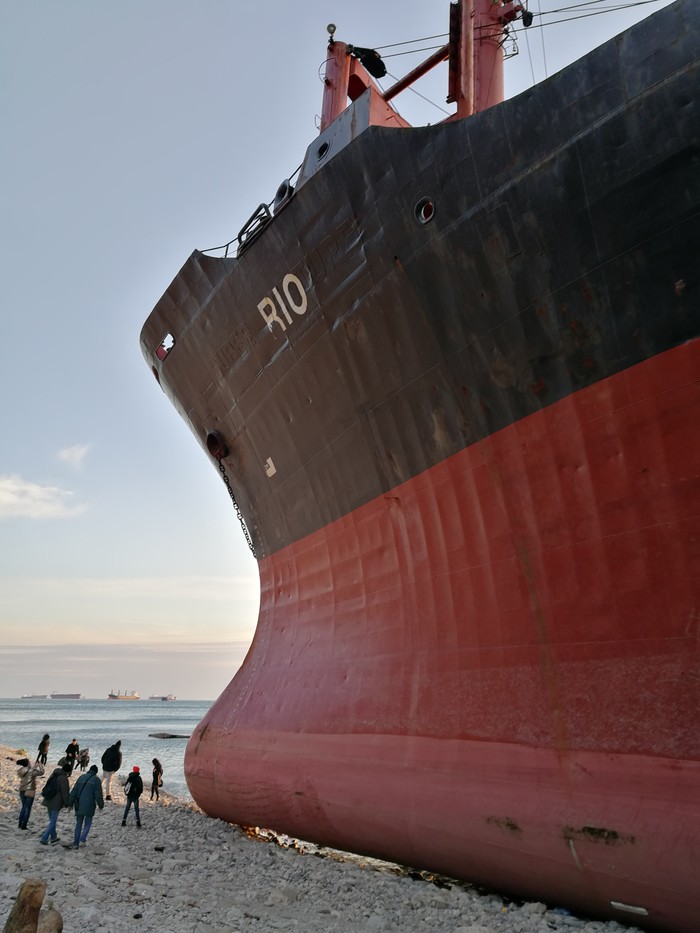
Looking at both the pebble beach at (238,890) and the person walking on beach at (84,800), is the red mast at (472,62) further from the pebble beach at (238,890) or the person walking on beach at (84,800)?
the person walking on beach at (84,800)

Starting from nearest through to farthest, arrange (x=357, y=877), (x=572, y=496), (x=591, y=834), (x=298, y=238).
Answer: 1. (x=591, y=834)
2. (x=572, y=496)
3. (x=357, y=877)
4. (x=298, y=238)

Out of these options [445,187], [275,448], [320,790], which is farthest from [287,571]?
[445,187]

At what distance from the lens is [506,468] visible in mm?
4984

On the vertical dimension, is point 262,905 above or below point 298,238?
below

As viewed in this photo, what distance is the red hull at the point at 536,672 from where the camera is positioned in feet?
12.7

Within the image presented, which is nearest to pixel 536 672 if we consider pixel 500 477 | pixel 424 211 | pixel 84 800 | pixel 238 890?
pixel 500 477

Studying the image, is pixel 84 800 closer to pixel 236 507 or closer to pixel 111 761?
pixel 111 761

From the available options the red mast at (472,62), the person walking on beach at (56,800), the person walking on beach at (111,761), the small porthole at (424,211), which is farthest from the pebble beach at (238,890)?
the red mast at (472,62)

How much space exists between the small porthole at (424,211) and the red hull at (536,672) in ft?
6.08

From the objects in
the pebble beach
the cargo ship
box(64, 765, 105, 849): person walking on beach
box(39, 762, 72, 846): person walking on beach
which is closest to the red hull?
the cargo ship

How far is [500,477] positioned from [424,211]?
88.3 inches

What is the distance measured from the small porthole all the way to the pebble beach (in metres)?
4.95

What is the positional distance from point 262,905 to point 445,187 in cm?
583

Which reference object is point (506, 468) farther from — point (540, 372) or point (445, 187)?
point (445, 187)
